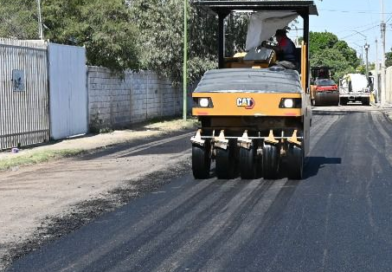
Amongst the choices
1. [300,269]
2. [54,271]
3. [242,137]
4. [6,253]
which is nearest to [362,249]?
[300,269]

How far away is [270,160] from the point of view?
11430 mm

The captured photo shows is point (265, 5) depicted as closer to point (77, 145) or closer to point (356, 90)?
point (77, 145)

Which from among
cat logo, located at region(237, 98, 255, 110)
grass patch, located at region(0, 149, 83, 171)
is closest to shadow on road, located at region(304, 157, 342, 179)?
cat logo, located at region(237, 98, 255, 110)

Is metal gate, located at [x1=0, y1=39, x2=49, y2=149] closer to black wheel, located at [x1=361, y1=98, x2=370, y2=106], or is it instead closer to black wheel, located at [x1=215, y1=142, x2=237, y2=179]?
black wheel, located at [x1=215, y1=142, x2=237, y2=179]

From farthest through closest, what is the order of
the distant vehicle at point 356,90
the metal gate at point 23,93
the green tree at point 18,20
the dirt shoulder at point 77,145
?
1. the distant vehicle at point 356,90
2. the green tree at point 18,20
3. the metal gate at point 23,93
4. the dirt shoulder at point 77,145

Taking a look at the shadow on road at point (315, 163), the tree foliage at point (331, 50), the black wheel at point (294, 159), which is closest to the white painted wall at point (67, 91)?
the shadow on road at point (315, 163)

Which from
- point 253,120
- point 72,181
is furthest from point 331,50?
point 72,181

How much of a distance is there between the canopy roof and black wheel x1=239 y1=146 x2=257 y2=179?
3067 mm

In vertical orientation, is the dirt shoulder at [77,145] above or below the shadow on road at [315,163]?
above

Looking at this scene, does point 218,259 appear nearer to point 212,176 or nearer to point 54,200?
point 54,200

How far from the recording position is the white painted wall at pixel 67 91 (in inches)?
778

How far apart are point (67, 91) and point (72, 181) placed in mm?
9303

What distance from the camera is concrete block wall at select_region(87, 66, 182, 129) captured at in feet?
77.7

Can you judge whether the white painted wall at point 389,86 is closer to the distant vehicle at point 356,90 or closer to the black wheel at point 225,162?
the distant vehicle at point 356,90
